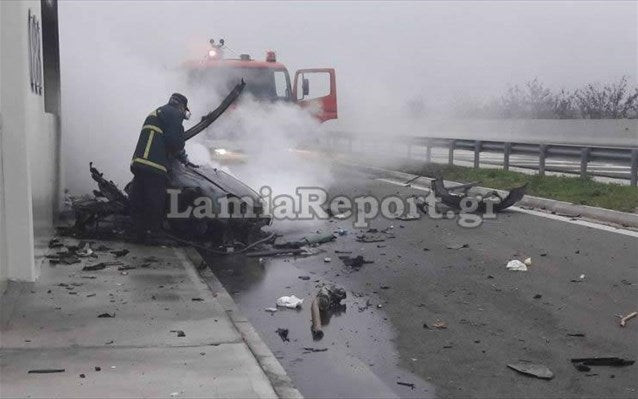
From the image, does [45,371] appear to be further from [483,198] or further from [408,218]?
[483,198]

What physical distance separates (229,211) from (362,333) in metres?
3.12

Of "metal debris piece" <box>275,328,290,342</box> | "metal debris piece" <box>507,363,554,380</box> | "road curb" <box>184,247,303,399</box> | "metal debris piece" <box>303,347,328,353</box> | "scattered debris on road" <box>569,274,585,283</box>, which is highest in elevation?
"road curb" <box>184,247,303,399</box>

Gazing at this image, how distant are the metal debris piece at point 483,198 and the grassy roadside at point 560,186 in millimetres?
1083

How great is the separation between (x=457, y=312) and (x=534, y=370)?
1431mm

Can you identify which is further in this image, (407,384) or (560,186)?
(560,186)

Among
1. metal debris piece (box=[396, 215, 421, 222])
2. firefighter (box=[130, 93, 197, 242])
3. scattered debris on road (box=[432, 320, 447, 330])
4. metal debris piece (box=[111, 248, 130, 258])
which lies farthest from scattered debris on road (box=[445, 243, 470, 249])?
metal debris piece (box=[111, 248, 130, 258])

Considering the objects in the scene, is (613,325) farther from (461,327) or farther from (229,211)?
(229,211)

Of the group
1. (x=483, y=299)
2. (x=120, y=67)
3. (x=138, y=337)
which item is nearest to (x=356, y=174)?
(x=120, y=67)

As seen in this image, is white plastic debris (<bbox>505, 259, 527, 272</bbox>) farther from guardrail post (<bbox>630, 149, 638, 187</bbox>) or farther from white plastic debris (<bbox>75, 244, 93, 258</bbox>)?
guardrail post (<bbox>630, 149, 638, 187</bbox>)

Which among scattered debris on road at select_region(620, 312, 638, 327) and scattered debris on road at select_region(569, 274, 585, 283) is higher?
scattered debris on road at select_region(569, 274, 585, 283)

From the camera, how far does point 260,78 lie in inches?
575

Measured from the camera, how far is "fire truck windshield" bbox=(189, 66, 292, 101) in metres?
14.0

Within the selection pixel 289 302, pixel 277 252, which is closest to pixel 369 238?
pixel 277 252

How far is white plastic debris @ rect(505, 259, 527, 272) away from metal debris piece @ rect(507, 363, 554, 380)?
290 cm
